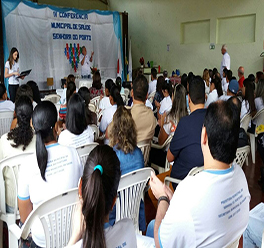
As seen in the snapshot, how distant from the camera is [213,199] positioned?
126cm

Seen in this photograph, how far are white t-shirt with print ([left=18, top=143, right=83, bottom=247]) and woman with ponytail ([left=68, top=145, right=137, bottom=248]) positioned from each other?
2.19ft

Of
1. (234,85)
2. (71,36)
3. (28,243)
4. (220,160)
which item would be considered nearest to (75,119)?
(28,243)

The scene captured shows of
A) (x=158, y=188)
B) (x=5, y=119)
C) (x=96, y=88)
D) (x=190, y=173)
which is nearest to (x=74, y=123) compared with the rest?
(x=190, y=173)

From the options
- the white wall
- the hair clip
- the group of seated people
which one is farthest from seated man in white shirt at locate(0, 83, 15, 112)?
the white wall

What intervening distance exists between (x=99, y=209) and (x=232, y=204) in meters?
0.59

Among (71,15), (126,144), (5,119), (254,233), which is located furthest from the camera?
(71,15)

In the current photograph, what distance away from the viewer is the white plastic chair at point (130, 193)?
199cm

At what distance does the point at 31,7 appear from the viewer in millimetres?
9062

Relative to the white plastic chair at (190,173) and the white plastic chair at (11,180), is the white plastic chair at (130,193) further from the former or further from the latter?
the white plastic chair at (11,180)

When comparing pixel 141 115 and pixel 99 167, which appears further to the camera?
pixel 141 115

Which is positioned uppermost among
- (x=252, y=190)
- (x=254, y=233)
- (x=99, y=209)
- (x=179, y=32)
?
(x=179, y=32)

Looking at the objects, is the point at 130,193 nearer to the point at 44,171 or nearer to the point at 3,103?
the point at 44,171

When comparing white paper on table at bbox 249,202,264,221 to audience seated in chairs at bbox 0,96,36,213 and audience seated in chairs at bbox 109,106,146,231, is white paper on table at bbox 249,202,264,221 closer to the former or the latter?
audience seated in chairs at bbox 109,106,146,231

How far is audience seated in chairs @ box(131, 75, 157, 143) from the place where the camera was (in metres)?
3.13
